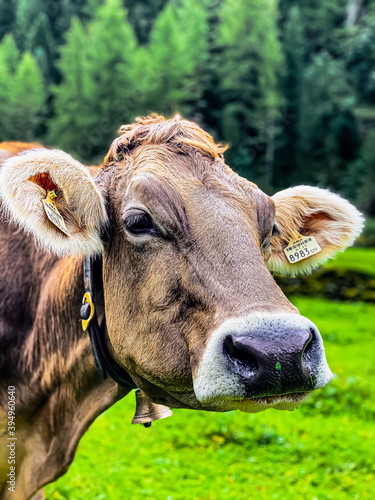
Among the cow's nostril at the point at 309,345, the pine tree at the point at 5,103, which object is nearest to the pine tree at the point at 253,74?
the pine tree at the point at 5,103

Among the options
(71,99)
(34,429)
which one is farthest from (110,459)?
(71,99)

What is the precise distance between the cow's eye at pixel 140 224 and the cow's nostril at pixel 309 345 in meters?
0.82

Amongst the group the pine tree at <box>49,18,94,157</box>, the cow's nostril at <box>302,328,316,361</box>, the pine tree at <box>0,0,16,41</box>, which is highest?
the cow's nostril at <box>302,328,316,361</box>

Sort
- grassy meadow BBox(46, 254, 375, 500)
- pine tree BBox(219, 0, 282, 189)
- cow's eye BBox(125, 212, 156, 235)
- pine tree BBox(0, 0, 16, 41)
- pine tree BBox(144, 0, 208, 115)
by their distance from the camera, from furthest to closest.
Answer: pine tree BBox(0, 0, 16, 41), pine tree BBox(219, 0, 282, 189), pine tree BBox(144, 0, 208, 115), grassy meadow BBox(46, 254, 375, 500), cow's eye BBox(125, 212, 156, 235)

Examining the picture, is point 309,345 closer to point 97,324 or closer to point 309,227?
point 97,324

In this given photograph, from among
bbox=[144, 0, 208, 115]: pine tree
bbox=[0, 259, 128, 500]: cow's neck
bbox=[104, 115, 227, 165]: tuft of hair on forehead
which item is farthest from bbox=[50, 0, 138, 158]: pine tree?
bbox=[104, 115, 227, 165]: tuft of hair on forehead

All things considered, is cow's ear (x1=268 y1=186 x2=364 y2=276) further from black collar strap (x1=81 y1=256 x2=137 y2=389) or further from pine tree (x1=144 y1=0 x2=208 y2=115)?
pine tree (x1=144 y1=0 x2=208 y2=115)

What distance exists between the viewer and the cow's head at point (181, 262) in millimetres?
2045

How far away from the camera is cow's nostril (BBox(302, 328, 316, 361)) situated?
207cm

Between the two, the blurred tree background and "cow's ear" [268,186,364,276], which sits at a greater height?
"cow's ear" [268,186,364,276]

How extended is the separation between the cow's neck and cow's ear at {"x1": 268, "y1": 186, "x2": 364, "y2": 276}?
1.18 metres

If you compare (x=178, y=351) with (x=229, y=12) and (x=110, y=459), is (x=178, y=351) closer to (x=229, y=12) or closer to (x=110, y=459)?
(x=110, y=459)

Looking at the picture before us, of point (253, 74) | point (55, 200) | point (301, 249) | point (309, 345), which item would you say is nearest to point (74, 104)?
point (253, 74)

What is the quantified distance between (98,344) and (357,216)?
1.64 meters
